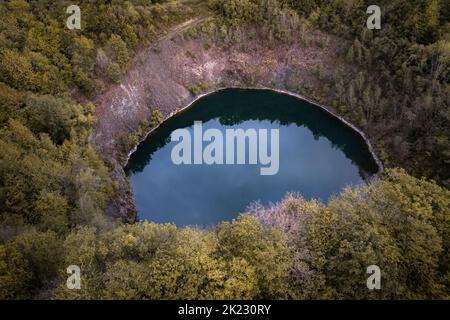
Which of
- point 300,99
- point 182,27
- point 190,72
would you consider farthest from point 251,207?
point 182,27

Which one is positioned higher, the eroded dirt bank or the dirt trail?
the dirt trail

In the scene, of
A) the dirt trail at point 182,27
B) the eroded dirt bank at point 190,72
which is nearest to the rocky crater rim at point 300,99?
the eroded dirt bank at point 190,72

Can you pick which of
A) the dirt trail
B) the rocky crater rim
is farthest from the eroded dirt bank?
the rocky crater rim

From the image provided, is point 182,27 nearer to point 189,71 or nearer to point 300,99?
point 189,71

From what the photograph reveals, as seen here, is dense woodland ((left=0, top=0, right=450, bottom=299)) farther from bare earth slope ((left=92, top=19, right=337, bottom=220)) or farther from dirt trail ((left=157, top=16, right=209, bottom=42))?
bare earth slope ((left=92, top=19, right=337, bottom=220))

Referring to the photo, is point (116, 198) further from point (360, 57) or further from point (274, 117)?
point (360, 57)

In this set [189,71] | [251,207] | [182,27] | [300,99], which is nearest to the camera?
[251,207]

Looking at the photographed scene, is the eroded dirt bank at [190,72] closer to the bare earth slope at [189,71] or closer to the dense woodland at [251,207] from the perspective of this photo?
the bare earth slope at [189,71]
